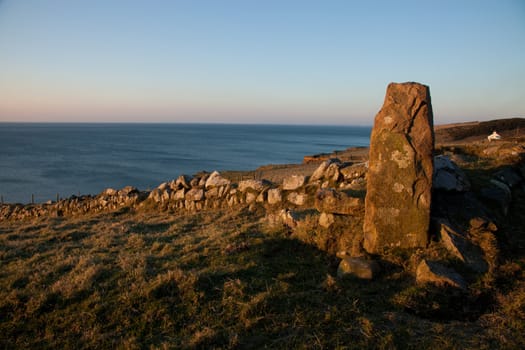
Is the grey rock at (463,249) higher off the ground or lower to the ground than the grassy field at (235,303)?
higher

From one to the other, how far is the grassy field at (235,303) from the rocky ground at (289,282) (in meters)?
0.02

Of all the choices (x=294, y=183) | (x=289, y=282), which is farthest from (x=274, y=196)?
(x=289, y=282)

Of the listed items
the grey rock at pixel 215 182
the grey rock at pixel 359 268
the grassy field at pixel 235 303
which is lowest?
the grassy field at pixel 235 303

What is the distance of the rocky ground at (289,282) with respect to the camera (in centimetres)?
446

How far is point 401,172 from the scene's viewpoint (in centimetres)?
637

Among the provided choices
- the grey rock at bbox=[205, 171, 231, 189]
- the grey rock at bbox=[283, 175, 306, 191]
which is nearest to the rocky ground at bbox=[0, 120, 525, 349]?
the grey rock at bbox=[283, 175, 306, 191]

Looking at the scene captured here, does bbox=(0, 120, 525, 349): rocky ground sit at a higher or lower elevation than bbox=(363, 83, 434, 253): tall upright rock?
lower

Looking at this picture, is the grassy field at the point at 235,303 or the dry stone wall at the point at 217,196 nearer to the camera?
the grassy field at the point at 235,303

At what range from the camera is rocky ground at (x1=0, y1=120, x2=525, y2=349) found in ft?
14.6

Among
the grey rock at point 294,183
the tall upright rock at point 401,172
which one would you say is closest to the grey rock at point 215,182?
the grey rock at point 294,183

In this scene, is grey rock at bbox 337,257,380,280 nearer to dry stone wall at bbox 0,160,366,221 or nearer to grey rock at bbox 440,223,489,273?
grey rock at bbox 440,223,489,273

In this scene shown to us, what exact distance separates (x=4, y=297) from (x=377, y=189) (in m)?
6.88

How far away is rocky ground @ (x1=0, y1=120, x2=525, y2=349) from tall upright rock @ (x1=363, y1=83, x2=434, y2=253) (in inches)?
15.4

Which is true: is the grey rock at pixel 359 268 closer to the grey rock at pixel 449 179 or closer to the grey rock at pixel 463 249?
the grey rock at pixel 463 249
